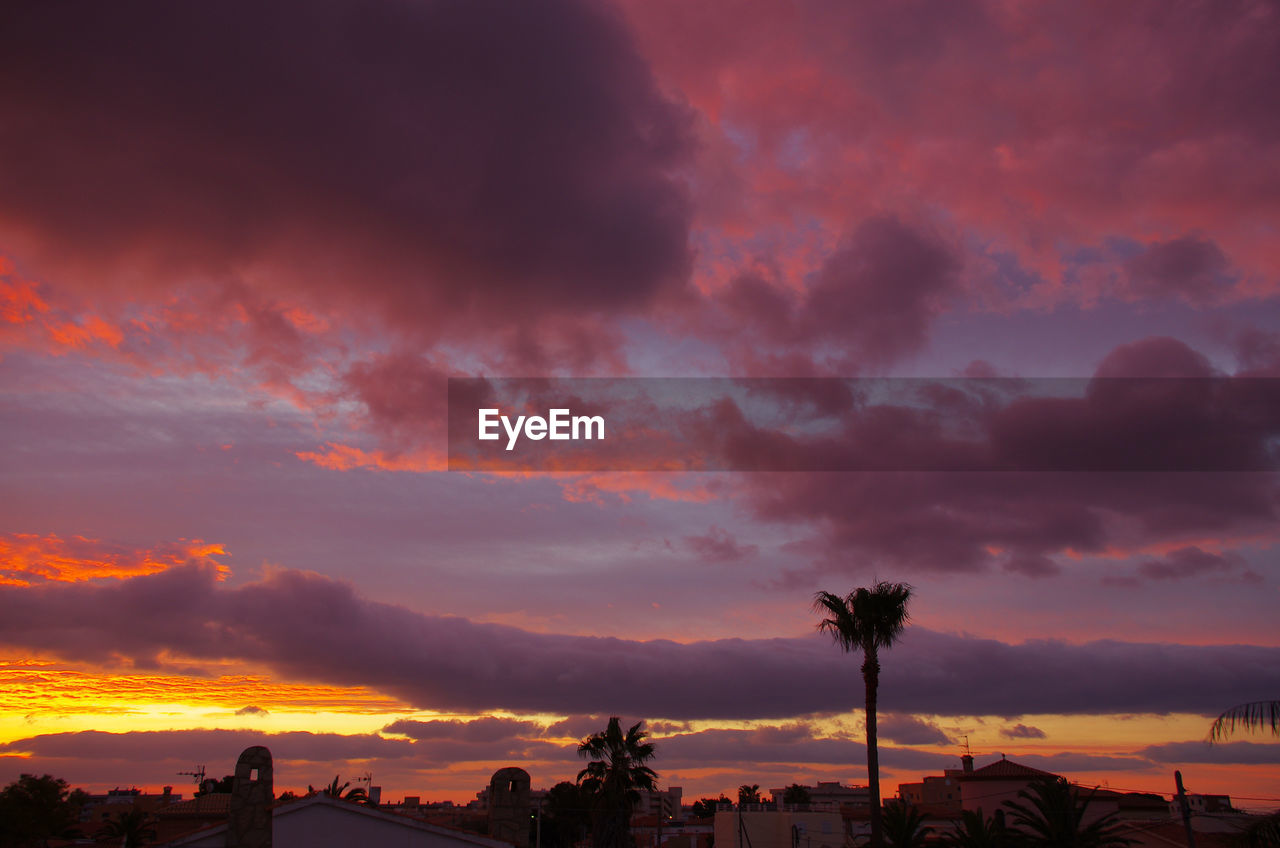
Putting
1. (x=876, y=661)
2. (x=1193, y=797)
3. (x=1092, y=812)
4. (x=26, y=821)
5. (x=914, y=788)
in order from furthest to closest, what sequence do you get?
(x=914, y=788), (x=1193, y=797), (x=1092, y=812), (x=26, y=821), (x=876, y=661)

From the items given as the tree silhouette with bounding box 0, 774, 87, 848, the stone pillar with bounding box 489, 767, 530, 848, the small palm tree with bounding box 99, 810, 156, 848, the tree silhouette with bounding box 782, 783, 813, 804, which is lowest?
the tree silhouette with bounding box 782, 783, 813, 804

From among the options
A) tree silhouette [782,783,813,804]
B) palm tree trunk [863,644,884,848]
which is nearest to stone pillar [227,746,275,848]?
palm tree trunk [863,644,884,848]

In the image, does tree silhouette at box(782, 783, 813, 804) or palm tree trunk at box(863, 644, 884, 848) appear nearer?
palm tree trunk at box(863, 644, 884, 848)

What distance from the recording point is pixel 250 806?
116 feet

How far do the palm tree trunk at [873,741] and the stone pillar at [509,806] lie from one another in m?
17.9

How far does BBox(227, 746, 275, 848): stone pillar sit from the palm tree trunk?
1123 inches

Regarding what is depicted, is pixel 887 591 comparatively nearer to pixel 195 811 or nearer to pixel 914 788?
pixel 195 811

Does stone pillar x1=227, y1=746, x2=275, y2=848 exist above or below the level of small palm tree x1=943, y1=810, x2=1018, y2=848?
above

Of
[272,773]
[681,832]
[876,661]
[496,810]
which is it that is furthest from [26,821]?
[681,832]

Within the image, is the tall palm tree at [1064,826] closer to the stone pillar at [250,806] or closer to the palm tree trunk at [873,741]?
the palm tree trunk at [873,741]

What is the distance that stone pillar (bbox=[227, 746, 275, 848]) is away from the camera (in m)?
35.1

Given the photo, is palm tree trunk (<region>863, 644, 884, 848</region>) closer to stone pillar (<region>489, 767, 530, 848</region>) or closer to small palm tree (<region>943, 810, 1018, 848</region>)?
small palm tree (<region>943, 810, 1018, 848</region>)

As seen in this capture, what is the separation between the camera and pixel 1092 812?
2783 inches

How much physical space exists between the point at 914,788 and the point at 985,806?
72432 millimetres
